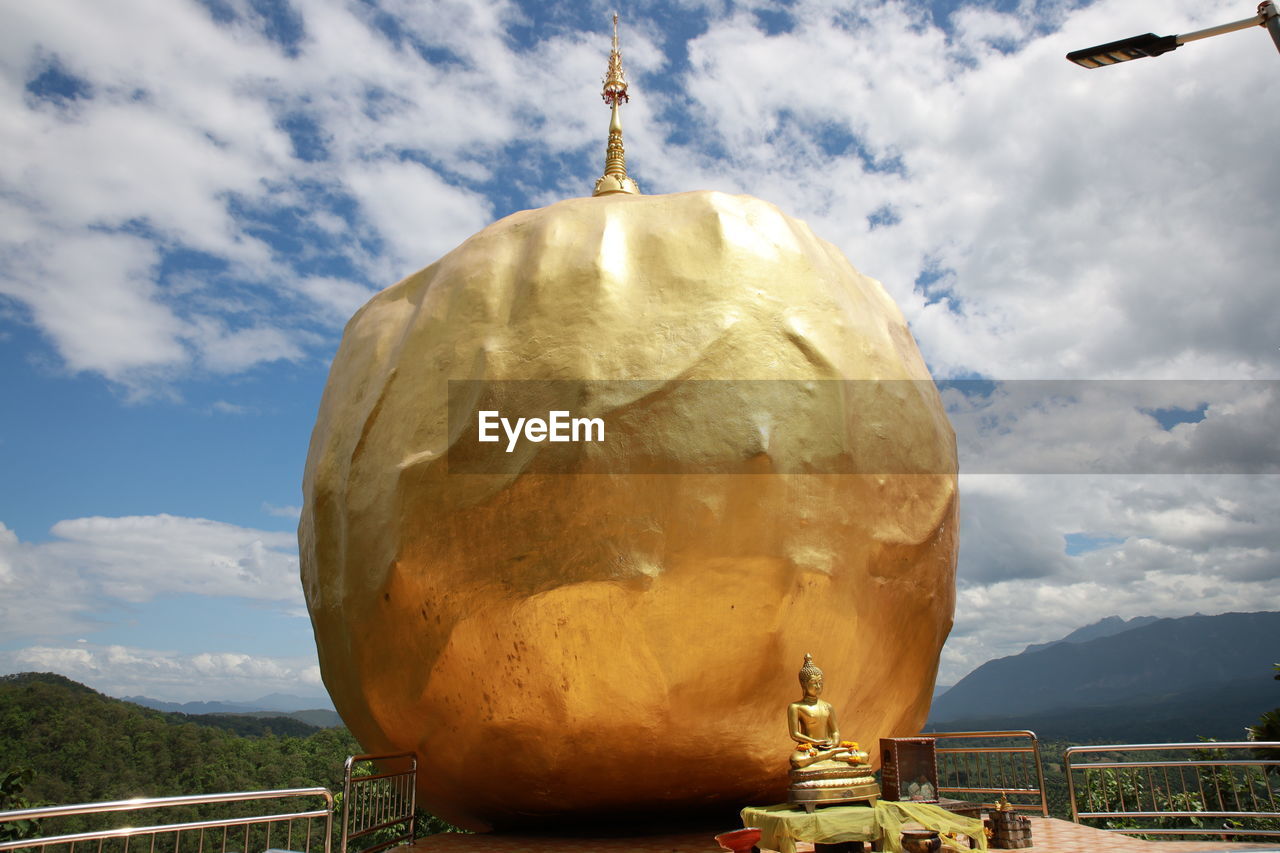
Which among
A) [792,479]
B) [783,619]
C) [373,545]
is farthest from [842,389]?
[373,545]

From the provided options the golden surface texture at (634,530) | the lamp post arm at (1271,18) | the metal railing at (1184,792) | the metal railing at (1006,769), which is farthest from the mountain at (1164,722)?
the lamp post arm at (1271,18)

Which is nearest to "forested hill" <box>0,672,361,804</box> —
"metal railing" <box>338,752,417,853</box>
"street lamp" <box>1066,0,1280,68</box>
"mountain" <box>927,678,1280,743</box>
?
"metal railing" <box>338,752,417,853</box>

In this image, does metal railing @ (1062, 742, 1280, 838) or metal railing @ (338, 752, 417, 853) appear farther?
metal railing @ (1062, 742, 1280, 838)

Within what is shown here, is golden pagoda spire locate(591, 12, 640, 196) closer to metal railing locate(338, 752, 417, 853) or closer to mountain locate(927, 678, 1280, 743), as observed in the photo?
metal railing locate(338, 752, 417, 853)

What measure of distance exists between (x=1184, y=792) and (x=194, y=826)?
10.8m

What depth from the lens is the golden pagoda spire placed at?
12719 millimetres

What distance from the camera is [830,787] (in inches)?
279

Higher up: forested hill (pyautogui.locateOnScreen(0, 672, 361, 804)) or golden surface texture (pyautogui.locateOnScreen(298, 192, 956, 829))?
golden surface texture (pyautogui.locateOnScreen(298, 192, 956, 829))

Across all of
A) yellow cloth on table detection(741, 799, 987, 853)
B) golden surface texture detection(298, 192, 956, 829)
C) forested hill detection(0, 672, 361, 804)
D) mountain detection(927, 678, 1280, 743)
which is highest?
golden surface texture detection(298, 192, 956, 829)

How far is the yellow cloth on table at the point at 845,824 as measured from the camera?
262 inches

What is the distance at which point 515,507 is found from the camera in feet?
24.0

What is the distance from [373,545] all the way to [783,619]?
139 inches

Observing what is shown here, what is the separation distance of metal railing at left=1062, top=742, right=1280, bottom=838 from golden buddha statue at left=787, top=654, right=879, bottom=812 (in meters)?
2.55

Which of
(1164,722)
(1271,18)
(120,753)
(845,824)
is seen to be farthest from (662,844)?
(1164,722)
